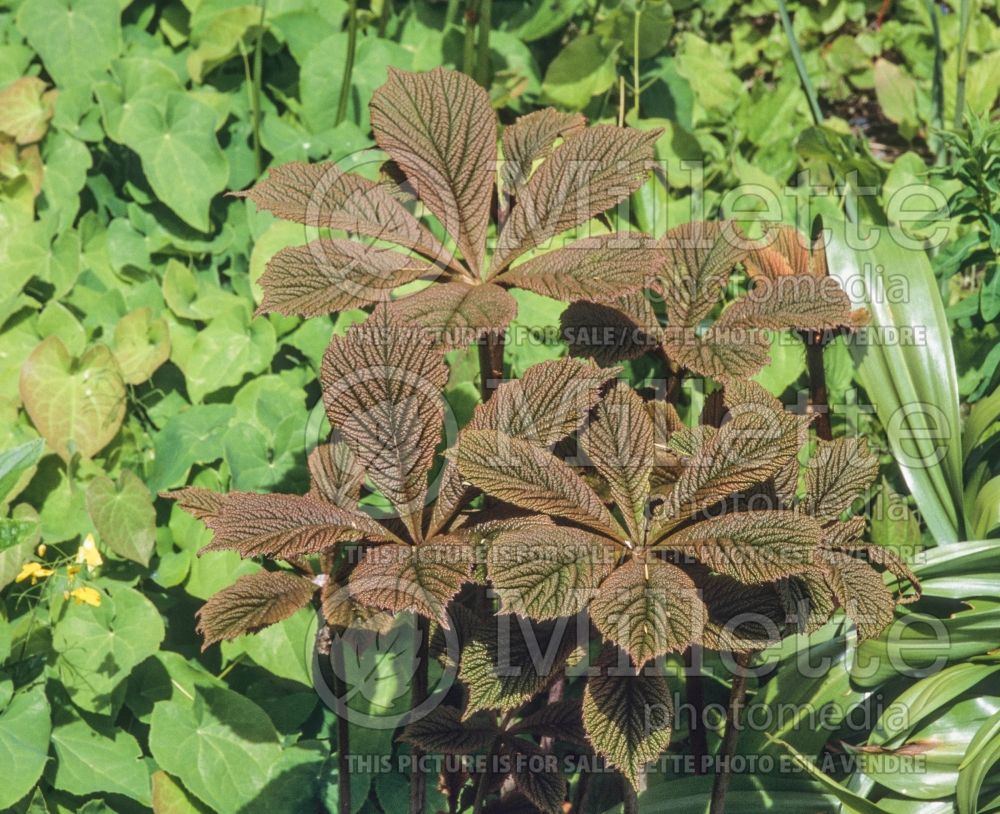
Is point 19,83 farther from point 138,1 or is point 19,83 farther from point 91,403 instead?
point 91,403

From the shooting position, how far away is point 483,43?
2.42 m

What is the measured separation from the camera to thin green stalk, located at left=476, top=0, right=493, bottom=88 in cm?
237

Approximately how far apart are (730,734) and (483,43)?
1546 mm

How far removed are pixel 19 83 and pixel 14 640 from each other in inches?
50.4

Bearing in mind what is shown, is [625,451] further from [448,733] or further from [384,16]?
[384,16]

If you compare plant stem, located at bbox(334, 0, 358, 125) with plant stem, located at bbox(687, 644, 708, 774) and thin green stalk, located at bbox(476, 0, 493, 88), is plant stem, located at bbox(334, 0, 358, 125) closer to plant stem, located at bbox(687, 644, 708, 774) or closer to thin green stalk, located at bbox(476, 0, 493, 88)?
thin green stalk, located at bbox(476, 0, 493, 88)

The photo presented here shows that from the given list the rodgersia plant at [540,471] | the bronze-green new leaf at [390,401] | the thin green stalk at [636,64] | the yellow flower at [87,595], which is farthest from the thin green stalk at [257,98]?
the bronze-green new leaf at [390,401]

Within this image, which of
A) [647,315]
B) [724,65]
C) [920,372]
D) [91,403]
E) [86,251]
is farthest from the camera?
[724,65]

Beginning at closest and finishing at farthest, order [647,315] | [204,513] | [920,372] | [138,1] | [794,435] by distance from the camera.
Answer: [794,435], [204,513], [647,315], [920,372], [138,1]

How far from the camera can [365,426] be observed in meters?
1.44

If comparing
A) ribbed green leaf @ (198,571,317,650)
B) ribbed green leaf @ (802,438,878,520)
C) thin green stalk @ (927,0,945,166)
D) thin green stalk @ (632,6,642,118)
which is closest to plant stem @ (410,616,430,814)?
ribbed green leaf @ (198,571,317,650)

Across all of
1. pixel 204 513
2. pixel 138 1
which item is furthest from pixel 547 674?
pixel 138 1

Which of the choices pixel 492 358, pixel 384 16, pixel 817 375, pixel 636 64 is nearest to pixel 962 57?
pixel 636 64

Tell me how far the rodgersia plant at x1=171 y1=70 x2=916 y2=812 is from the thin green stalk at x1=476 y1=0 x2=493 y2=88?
31.3 inches
